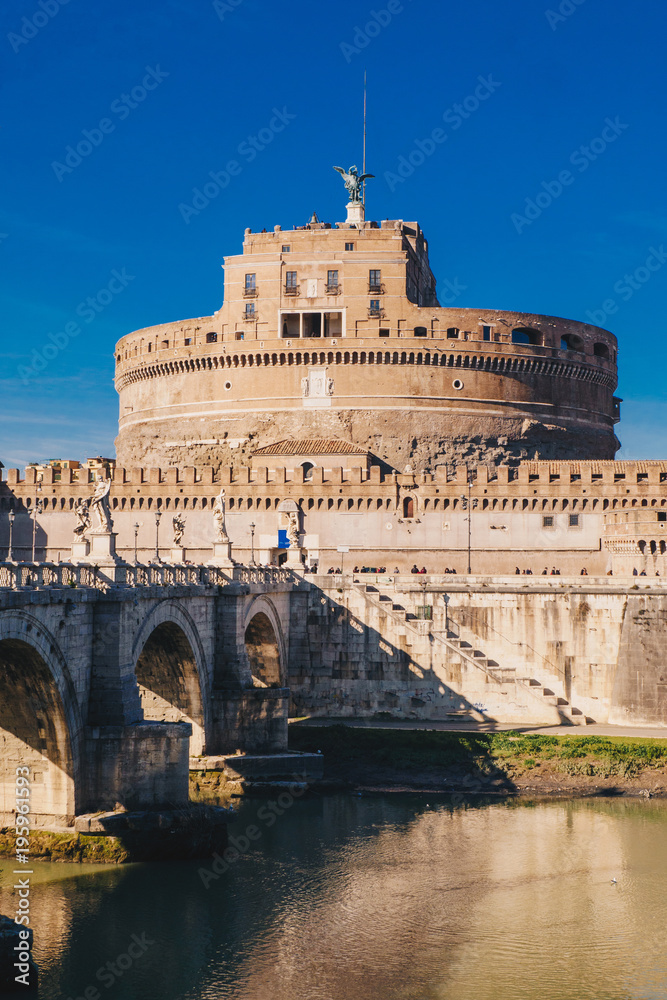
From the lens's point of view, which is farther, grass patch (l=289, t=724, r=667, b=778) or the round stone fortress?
the round stone fortress

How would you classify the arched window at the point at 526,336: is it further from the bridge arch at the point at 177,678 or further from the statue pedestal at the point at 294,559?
the bridge arch at the point at 177,678

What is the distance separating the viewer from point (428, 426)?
63.4 metres

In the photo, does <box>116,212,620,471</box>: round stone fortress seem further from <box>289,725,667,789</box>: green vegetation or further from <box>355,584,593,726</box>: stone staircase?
<box>289,725,667,789</box>: green vegetation

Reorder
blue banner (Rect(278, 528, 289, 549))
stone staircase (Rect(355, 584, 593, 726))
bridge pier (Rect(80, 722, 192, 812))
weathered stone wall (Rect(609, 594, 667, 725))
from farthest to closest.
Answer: blue banner (Rect(278, 528, 289, 549)), stone staircase (Rect(355, 584, 593, 726)), weathered stone wall (Rect(609, 594, 667, 725)), bridge pier (Rect(80, 722, 192, 812))

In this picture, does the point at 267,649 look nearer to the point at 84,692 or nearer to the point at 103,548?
the point at 103,548

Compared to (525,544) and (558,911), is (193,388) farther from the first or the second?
(558,911)

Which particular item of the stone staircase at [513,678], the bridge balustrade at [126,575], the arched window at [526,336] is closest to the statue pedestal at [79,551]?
the bridge balustrade at [126,575]

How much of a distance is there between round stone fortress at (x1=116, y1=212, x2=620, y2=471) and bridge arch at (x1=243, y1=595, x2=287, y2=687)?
81.5ft

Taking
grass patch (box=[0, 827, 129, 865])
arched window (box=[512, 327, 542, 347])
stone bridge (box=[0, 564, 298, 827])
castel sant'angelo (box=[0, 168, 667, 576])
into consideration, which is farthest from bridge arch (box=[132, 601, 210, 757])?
arched window (box=[512, 327, 542, 347])

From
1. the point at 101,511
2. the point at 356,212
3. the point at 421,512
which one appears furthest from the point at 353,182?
the point at 101,511

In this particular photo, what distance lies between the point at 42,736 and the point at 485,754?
613 inches

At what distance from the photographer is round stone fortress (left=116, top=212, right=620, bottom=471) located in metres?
63.2

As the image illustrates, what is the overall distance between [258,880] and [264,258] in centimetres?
4743

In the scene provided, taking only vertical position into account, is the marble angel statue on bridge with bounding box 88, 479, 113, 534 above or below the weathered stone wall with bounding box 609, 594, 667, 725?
above
